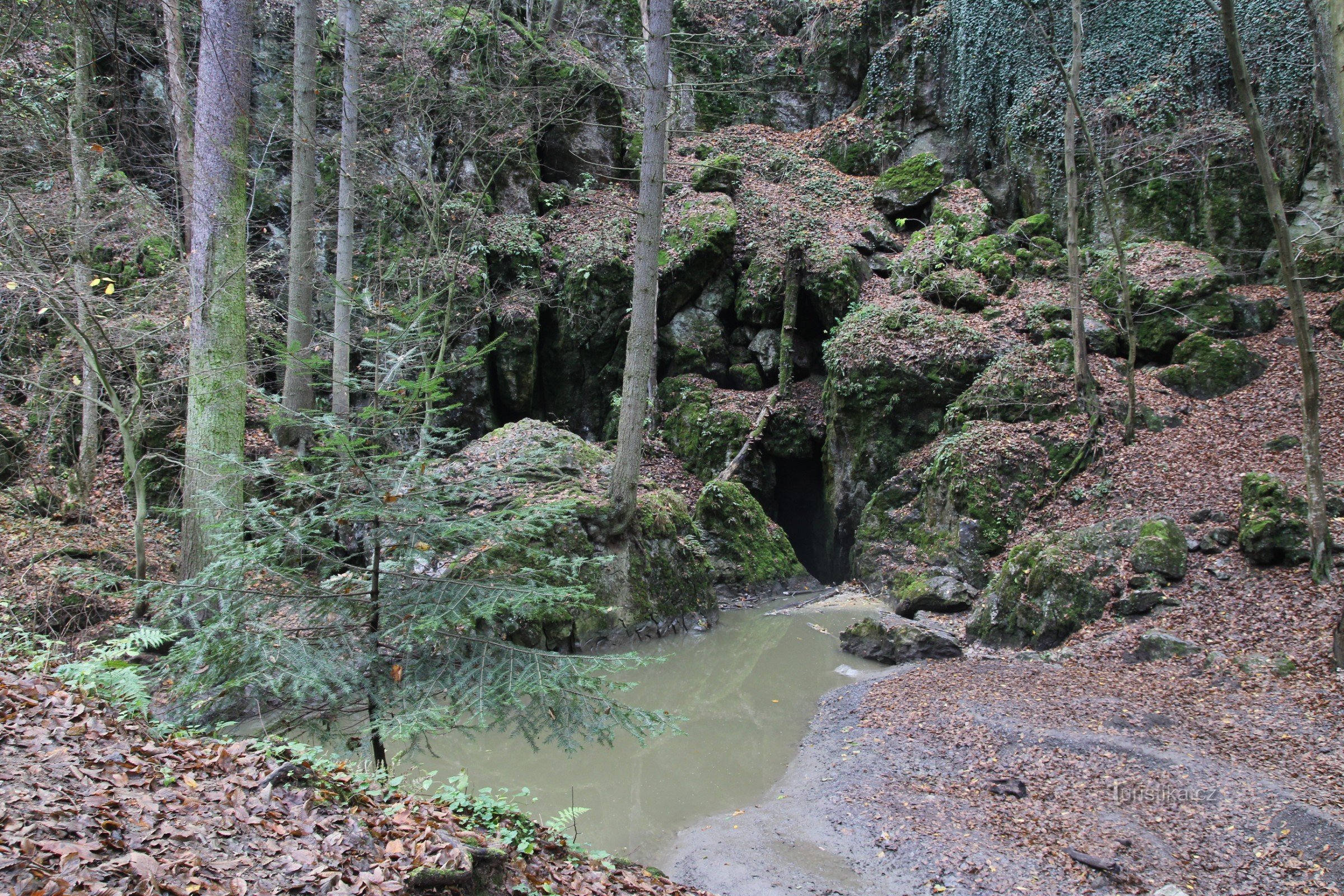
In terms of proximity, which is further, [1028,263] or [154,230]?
[1028,263]

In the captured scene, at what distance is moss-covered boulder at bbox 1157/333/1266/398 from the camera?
11680mm

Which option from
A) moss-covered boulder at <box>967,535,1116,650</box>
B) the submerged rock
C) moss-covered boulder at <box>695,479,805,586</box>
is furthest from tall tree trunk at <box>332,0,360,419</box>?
moss-covered boulder at <box>967,535,1116,650</box>

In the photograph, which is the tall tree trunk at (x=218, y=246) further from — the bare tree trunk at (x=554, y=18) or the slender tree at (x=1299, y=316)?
the bare tree trunk at (x=554, y=18)

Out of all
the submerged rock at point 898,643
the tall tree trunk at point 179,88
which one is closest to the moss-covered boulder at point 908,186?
the submerged rock at point 898,643

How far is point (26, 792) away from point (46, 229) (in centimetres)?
845

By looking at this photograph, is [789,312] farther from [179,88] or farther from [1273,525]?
[179,88]

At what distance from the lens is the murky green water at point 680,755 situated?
535cm

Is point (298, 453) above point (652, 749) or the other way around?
above

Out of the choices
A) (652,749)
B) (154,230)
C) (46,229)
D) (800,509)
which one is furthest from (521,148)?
(652,749)

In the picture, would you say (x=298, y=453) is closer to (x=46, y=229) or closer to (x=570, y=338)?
(x=46, y=229)

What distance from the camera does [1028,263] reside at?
15188mm

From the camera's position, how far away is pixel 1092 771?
5.27 metres

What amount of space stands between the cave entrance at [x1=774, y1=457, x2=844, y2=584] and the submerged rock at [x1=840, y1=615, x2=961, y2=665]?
6387 mm

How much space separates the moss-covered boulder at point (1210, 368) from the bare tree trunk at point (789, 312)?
292 inches
